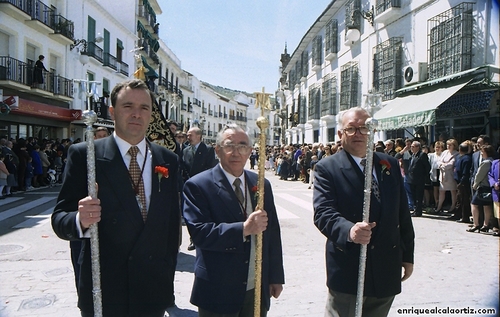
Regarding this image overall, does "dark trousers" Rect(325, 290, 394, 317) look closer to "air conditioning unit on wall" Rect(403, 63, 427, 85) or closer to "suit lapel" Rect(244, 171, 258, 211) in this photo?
"suit lapel" Rect(244, 171, 258, 211)

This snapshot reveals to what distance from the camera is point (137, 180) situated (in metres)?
2.36

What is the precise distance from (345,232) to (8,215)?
30.0ft

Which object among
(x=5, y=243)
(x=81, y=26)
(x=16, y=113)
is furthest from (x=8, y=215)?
(x=81, y=26)

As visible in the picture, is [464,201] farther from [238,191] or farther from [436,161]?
[238,191]

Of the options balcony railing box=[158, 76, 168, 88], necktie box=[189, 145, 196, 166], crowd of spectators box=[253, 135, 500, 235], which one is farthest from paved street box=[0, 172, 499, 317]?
balcony railing box=[158, 76, 168, 88]

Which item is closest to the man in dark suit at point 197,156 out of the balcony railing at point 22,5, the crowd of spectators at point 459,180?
the crowd of spectators at point 459,180

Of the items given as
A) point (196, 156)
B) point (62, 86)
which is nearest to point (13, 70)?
point (62, 86)

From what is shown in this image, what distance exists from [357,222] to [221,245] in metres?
0.92

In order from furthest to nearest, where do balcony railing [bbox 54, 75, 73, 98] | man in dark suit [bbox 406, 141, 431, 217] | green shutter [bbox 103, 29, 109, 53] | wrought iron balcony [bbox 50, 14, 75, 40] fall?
green shutter [bbox 103, 29, 109, 53] → balcony railing [bbox 54, 75, 73, 98] → wrought iron balcony [bbox 50, 14, 75, 40] → man in dark suit [bbox 406, 141, 431, 217]

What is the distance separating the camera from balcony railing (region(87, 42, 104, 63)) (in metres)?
20.7

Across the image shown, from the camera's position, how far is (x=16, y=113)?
1606cm

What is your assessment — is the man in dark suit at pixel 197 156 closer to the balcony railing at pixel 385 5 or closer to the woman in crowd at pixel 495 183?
the woman in crowd at pixel 495 183

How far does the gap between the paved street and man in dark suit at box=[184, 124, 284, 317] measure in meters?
1.73

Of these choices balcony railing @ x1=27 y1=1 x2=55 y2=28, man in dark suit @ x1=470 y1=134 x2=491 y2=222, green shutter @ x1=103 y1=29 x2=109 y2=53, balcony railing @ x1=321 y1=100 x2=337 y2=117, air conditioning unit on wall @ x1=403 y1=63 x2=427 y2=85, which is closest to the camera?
man in dark suit @ x1=470 y1=134 x2=491 y2=222
